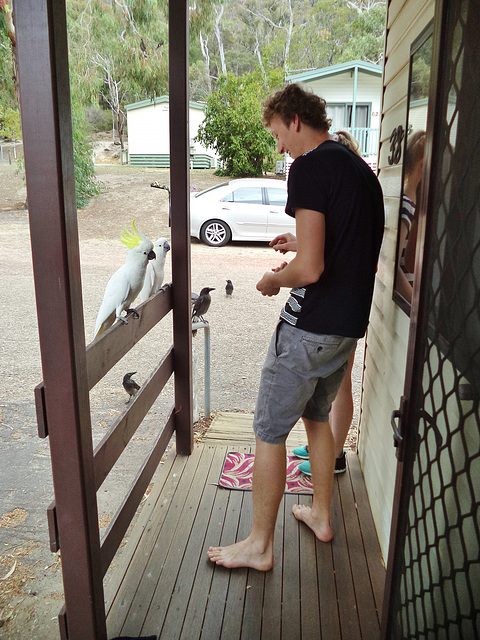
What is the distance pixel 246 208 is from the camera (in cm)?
884

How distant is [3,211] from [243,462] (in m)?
10.2

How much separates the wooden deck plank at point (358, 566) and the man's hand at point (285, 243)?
111cm

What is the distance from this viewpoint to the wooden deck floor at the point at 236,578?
1574 millimetres

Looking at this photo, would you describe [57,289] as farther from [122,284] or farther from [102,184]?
[102,184]

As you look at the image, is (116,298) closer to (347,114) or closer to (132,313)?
(132,313)

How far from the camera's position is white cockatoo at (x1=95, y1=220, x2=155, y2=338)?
1949 millimetres

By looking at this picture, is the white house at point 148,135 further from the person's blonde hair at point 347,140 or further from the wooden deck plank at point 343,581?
the wooden deck plank at point 343,581

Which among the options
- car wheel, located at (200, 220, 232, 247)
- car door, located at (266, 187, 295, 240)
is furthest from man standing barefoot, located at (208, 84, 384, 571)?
car wheel, located at (200, 220, 232, 247)

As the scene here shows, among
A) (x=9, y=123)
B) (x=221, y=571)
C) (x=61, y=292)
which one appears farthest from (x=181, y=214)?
(x=9, y=123)

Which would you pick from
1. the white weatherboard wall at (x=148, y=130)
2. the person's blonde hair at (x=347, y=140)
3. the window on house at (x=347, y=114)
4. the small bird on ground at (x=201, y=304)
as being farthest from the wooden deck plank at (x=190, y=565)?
the white weatherboard wall at (x=148, y=130)

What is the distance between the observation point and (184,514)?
2.10 m

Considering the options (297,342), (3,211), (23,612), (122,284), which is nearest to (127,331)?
(122,284)

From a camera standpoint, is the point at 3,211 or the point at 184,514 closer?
the point at 184,514

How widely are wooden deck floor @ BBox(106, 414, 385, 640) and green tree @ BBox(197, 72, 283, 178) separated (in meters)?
12.4
